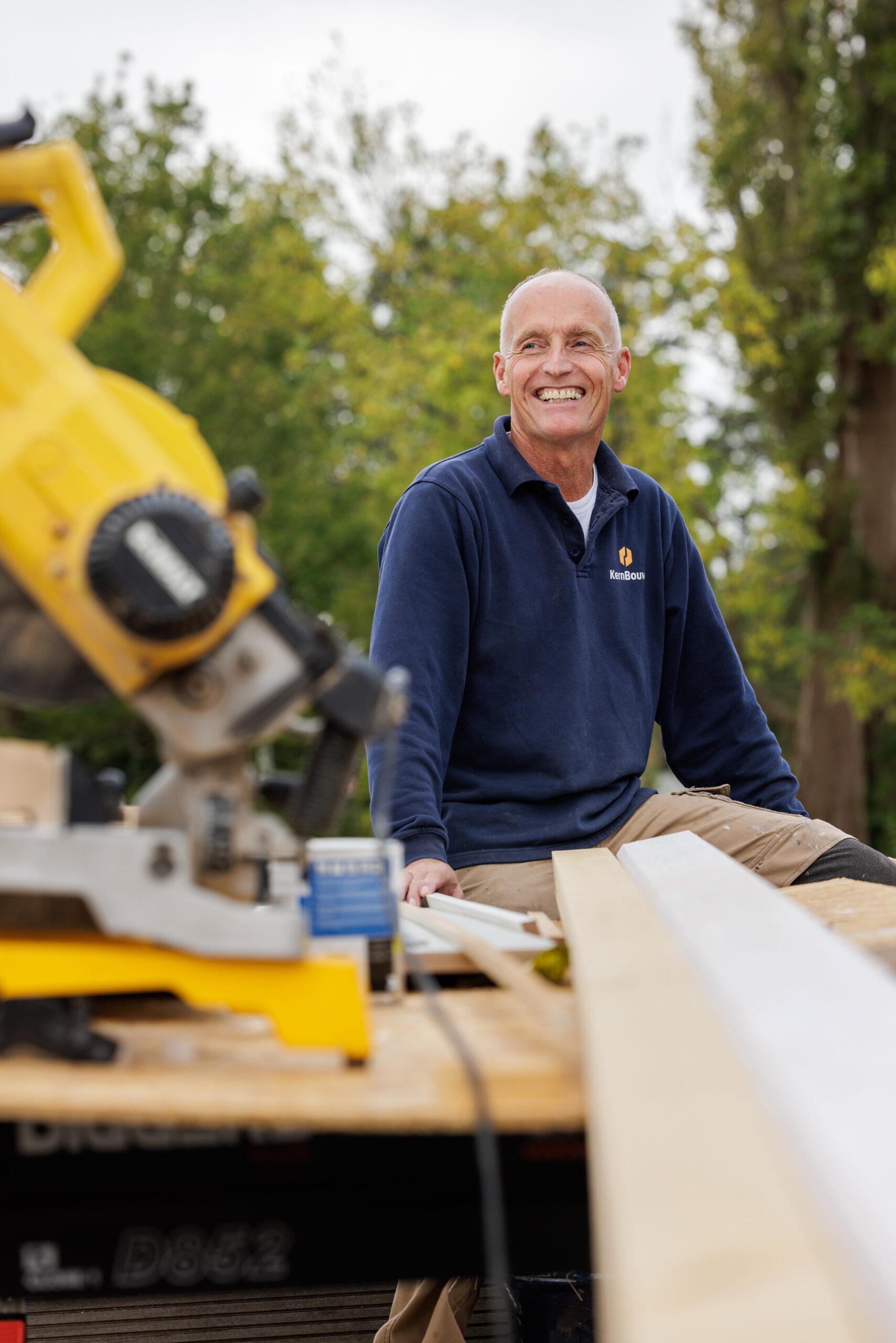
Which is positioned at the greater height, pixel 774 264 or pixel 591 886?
pixel 774 264

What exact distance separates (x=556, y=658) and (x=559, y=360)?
34.1 inches

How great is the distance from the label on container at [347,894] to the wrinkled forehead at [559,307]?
2.28 m

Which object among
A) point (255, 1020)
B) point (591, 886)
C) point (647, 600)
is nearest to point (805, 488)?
point (647, 600)

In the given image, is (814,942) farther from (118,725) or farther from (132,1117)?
(118,725)

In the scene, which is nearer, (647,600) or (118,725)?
(647,600)

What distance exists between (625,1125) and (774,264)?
40.0ft

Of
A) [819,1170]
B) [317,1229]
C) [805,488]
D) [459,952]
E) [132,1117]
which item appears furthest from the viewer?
[805,488]

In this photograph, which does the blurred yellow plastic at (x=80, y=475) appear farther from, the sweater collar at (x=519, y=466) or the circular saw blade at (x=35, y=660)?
the sweater collar at (x=519, y=466)

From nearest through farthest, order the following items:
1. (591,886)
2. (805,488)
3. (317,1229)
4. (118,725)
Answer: (317,1229) < (591,886) < (805,488) < (118,725)

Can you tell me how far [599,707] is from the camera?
317 cm

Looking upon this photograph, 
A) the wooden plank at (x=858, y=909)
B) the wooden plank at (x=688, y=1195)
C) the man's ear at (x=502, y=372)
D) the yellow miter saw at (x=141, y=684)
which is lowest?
the wooden plank at (x=858, y=909)

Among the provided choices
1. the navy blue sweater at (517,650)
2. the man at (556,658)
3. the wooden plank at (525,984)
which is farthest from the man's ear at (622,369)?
the wooden plank at (525,984)

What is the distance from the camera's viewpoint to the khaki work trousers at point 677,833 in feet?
8.21

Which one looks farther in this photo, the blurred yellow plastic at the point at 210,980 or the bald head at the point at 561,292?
the bald head at the point at 561,292
